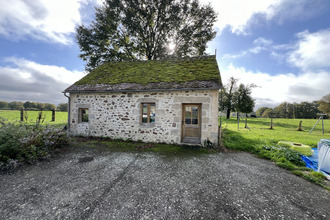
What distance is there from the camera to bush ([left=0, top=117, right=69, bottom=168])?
4080mm

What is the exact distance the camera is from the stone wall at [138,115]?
6137 millimetres

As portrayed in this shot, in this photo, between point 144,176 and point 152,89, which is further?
point 152,89

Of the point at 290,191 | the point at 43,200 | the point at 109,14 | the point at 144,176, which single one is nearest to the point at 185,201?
the point at 144,176

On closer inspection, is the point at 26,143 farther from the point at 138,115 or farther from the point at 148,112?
the point at 148,112

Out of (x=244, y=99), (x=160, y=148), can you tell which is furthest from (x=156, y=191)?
(x=244, y=99)

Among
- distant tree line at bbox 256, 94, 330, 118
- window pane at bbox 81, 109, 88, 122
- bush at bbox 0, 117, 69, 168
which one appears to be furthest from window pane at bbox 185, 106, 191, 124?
distant tree line at bbox 256, 94, 330, 118

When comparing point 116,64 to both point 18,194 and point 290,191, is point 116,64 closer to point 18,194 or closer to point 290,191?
point 18,194

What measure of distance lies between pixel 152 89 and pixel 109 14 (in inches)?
519

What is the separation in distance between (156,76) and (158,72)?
0.55m

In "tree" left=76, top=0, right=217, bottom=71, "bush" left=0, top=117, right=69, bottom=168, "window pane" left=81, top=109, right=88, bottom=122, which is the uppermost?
"tree" left=76, top=0, right=217, bottom=71

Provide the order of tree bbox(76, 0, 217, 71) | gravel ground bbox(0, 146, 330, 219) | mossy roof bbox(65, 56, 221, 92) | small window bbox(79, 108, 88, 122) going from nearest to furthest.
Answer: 1. gravel ground bbox(0, 146, 330, 219)
2. mossy roof bbox(65, 56, 221, 92)
3. small window bbox(79, 108, 88, 122)
4. tree bbox(76, 0, 217, 71)

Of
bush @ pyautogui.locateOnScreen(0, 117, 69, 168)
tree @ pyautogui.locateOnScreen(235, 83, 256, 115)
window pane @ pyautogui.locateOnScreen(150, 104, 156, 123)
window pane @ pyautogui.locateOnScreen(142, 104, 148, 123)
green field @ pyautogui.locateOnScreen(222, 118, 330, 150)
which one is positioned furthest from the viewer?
tree @ pyautogui.locateOnScreen(235, 83, 256, 115)

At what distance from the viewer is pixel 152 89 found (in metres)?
6.48

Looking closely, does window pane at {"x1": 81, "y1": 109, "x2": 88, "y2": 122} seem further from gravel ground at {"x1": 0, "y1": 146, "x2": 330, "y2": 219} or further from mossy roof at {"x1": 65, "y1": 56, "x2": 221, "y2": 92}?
gravel ground at {"x1": 0, "y1": 146, "x2": 330, "y2": 219}
